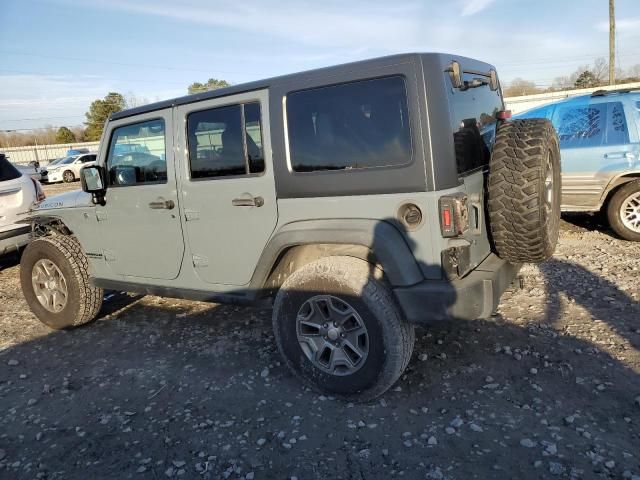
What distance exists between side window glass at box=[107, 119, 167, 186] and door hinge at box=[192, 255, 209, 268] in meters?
0.66

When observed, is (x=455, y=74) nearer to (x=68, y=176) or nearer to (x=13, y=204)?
(x=13, y=204)

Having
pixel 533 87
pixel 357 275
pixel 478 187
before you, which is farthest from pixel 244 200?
pixel 533 87

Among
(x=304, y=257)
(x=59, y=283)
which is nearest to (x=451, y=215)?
(x=304, y=257)

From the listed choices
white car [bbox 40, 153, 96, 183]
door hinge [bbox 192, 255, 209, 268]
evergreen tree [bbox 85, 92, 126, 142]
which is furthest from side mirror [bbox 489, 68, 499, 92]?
evergreen tree [bbox 85, 92, 126, 142]

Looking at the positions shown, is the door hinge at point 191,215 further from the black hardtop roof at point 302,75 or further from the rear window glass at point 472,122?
the rear window glass at point 472,122

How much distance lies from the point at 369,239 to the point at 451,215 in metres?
0.48

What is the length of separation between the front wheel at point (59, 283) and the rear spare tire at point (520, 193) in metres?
3.67

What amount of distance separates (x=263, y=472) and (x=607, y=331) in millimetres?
2867

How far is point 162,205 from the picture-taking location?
3.70 meters

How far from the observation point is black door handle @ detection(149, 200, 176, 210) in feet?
12.0

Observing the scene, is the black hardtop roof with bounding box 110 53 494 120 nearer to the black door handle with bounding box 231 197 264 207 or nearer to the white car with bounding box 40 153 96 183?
the black door handle with bounding box 231 197 264 207

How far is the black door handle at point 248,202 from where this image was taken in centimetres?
322

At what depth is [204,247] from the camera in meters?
3.57

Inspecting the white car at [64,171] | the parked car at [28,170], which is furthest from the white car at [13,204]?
the white car at [64,171]
